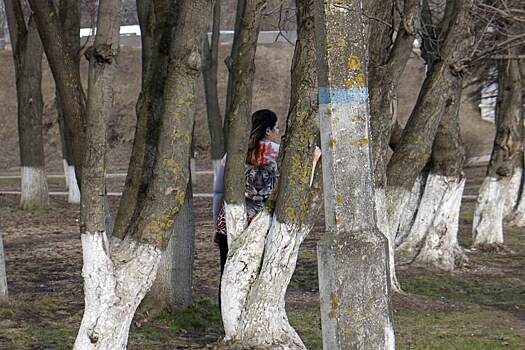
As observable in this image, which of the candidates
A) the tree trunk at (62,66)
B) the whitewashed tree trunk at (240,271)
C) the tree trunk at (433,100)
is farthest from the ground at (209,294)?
the tree trunk at (62,66)

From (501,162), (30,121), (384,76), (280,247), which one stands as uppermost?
(384,76)

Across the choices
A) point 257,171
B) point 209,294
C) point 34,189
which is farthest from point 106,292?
point 34,189

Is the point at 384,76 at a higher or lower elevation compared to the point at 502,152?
higher

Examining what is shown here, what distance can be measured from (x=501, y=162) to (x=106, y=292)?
1169 cm

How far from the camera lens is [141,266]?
21.1 feet

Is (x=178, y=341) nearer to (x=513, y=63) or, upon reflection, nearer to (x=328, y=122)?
(x=328, y=122)

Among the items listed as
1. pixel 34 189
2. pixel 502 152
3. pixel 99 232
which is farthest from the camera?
pixel 34 189

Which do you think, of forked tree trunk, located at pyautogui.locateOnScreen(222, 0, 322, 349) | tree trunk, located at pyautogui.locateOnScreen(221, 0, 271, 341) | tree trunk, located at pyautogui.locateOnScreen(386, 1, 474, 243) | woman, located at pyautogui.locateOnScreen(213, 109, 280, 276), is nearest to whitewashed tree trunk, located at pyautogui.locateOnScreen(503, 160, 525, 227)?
tree trunk, located at pyautogui.locateOnScreen(386, 1, 474, 243)

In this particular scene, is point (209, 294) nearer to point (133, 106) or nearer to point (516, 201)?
point (516, 201)

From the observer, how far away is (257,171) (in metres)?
8.13

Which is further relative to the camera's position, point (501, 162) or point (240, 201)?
point (501, 162)

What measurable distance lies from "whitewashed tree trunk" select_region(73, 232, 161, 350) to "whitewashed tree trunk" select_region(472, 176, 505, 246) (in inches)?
428

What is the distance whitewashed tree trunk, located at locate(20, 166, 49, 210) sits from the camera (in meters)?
21.7

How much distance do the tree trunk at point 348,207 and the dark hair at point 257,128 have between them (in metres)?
3.19
